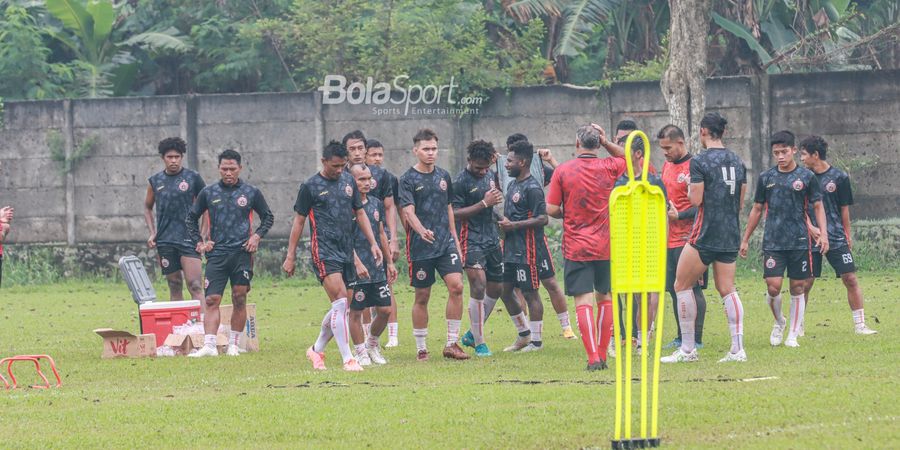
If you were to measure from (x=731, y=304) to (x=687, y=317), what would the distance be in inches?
15.6

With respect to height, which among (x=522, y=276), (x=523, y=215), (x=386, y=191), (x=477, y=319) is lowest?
(x=477, y=319)

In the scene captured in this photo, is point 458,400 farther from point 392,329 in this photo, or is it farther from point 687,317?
point 392,329

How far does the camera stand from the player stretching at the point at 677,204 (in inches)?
520

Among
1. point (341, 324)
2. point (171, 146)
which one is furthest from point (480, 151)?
point (171, 146)

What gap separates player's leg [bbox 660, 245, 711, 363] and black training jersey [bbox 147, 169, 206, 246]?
5.58m

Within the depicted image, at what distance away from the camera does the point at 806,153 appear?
47.6ft

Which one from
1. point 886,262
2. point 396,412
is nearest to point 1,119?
point 886,262

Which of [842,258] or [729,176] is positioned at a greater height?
[729,176]

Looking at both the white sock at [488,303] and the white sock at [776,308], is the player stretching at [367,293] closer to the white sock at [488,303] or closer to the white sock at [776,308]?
the white sock at [488,303]

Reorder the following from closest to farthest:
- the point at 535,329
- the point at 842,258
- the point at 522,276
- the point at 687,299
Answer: the point at 687,299, the point at 522,276, the point at 535,329, the point at 842,258

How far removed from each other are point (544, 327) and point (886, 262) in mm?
8715

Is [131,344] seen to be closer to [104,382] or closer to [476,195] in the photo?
[104,382]

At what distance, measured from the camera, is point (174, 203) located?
15594mm

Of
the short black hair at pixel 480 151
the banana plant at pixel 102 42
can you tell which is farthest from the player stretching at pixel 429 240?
the banana plant at pixel 102 42
